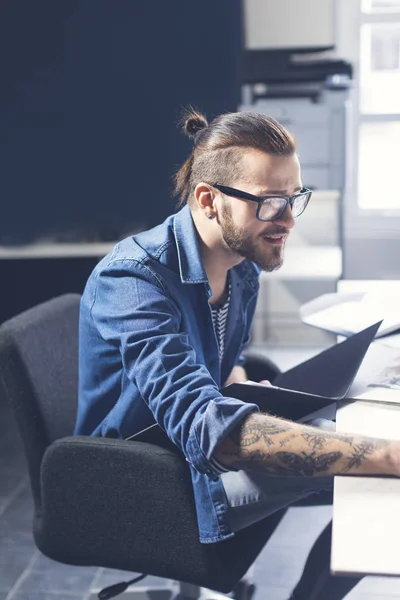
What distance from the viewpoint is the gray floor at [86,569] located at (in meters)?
2.04

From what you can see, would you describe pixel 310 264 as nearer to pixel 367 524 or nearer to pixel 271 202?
pixel 271 202

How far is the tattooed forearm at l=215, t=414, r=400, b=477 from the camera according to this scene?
1062mm

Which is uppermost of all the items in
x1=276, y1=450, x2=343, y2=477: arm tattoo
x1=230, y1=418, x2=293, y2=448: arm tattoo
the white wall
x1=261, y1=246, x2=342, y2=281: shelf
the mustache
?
the white wall

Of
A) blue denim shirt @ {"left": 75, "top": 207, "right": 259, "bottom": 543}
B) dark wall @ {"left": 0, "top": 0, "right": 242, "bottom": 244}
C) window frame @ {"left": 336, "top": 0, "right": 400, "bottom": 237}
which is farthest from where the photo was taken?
window frame @ {"left": 336, "top": 0, "right": 400, "bottom": 237}

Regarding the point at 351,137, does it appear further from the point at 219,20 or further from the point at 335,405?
the point at 335,405

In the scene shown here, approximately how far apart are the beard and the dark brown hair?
81mm

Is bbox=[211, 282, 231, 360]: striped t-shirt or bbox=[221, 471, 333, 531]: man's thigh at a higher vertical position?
bbox=[211, 282, 231, 360]: striped t-shirt

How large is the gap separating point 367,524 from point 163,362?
0.45 metres

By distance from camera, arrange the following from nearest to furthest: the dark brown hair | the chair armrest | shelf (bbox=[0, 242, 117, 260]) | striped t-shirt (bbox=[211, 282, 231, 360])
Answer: the chair armrest
the dark brown hair
striped t-shirt (bbox=[211, 282, 231, 360])
shelf (bbox=[0, 242, 117, 260])

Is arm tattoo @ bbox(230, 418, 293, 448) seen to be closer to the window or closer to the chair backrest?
the chair backrest

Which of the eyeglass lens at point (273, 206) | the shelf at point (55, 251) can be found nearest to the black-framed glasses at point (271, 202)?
the eyeglass lens at point (273, 206)

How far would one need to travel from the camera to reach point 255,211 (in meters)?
1.41

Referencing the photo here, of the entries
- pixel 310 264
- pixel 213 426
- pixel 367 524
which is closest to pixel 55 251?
pixel 310 264

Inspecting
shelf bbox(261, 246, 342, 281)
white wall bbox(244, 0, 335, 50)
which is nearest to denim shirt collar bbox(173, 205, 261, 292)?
shelf bbox(261, 246, 342, 281)
